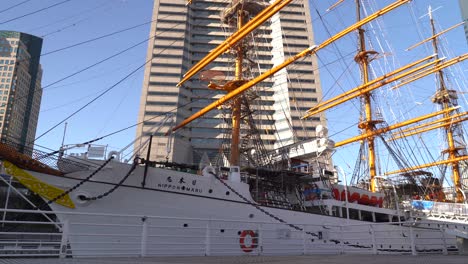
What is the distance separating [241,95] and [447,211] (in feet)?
47.2

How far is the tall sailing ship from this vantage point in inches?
379

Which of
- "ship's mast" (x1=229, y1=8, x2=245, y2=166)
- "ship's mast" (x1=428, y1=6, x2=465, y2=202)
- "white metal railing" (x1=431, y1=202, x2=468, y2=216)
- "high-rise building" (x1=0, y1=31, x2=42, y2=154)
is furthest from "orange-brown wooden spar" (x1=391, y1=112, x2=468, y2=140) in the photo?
"high-rise building" (x1=0, y1=31, x2=42, y2=154)

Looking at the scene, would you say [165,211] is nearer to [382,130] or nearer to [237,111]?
[237,111]

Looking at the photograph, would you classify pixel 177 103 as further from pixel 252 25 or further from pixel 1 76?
pixel 1 76

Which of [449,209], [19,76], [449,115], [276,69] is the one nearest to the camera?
[276,69]

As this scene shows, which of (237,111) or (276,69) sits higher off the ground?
(276,69)

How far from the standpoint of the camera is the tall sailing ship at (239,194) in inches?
379

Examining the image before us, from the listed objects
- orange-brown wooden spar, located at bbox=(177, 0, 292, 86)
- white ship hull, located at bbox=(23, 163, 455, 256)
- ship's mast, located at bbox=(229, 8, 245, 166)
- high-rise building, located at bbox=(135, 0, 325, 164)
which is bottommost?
white ship hull, located at bbox=(23, 163, 455, 256)

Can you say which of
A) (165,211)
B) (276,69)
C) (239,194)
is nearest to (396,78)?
(276,69)

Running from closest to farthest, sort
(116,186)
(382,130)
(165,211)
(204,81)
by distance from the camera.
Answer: (116,186) → (165,211) → (382,130) → (204,81)

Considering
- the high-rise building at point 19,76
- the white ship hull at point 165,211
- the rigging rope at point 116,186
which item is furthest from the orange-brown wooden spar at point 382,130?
the high-rise building at point 19,76

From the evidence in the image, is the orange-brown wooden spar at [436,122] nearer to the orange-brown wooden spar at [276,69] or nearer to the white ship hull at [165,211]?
the orange-brown wooden spar at [276,69]

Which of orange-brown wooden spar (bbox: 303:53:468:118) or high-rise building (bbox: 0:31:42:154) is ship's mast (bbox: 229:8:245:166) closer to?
orange-brown wooden spar (bbox: 303:53:468:118)

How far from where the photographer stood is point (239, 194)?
39.8 ft
